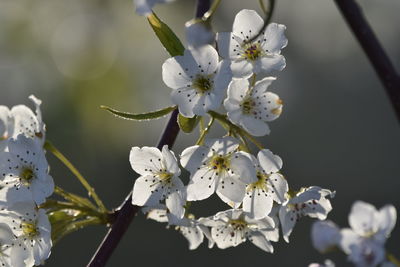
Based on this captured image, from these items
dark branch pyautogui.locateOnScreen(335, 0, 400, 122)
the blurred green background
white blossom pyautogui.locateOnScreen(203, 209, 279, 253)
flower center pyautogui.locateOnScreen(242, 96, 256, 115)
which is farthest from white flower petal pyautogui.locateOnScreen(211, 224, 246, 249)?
the blurred green background

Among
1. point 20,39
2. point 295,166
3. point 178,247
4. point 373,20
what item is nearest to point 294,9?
point 373,20

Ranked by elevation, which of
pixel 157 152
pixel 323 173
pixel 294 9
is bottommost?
pixel 323 173

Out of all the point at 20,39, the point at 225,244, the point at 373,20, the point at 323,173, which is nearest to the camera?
the point at 225,244

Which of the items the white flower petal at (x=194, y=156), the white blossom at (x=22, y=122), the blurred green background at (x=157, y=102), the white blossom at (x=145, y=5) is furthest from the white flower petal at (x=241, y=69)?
the blurred green background at (x=157, y=102)

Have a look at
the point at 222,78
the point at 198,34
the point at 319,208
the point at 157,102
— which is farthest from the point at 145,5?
the point at 157,102

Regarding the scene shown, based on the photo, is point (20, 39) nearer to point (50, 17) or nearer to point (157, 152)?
point (50, 17)

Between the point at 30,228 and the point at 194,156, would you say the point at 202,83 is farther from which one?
the point at 30,228
